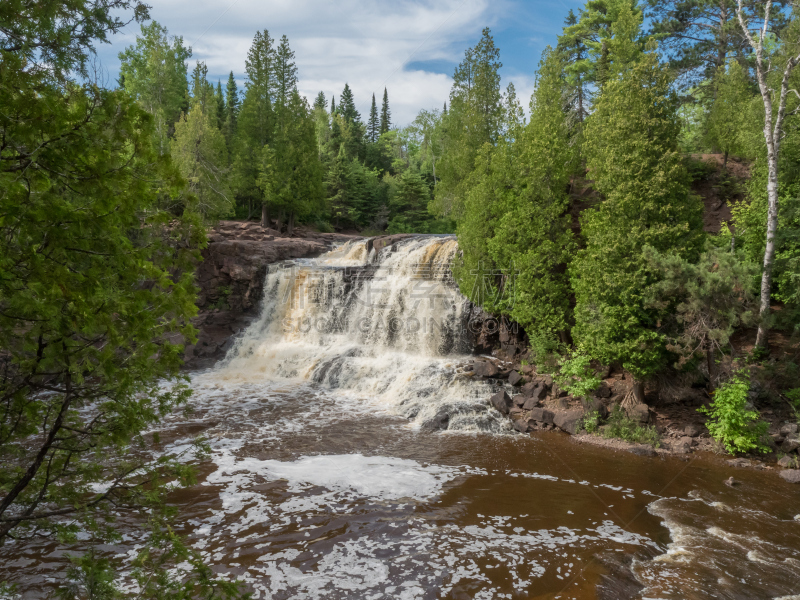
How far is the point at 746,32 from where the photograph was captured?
11.7 meters

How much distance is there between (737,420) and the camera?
10367 millimetres

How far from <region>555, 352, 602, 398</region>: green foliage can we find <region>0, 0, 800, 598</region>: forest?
0.17 m

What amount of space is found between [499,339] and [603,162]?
6667 mm

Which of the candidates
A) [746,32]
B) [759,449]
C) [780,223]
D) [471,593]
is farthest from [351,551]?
[746,32]

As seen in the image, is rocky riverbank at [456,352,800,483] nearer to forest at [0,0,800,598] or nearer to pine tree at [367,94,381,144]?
forest at [0,0,800,598]

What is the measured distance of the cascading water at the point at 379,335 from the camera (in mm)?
14273

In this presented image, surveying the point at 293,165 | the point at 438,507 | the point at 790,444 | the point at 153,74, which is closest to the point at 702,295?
the point at 790,444

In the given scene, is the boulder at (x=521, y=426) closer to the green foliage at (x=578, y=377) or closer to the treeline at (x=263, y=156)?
the green foliage at (x=578, y=377)

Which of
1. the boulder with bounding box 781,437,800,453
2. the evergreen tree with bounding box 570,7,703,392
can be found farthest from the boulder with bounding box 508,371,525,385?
the boulder with bounding box 781,437,800,453

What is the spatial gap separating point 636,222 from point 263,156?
2708 cm

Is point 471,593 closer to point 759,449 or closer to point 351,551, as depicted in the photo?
point 351,551

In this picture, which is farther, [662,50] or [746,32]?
[662,50]

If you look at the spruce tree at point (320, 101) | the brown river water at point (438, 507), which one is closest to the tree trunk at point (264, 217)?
the brown river water at point (438, 507)

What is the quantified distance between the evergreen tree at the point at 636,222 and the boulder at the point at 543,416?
1.95m
